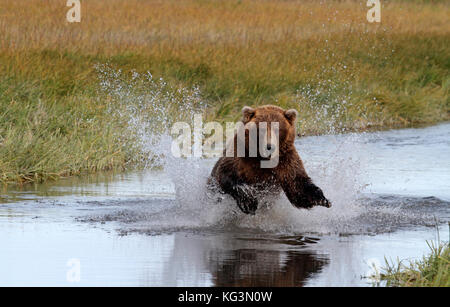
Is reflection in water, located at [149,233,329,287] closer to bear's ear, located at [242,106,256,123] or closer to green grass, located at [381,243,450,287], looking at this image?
green grass, located at [381,243,450,287]

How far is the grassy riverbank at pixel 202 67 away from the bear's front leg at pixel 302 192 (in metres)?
3.76

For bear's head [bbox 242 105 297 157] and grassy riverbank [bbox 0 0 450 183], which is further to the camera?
grassy riverbank [bbox 0 0 450 183]

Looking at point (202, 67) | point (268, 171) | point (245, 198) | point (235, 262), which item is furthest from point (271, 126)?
point (202, 67)

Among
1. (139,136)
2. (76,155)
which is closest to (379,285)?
(76,155)

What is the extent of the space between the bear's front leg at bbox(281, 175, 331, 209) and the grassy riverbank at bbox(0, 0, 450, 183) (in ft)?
12.3

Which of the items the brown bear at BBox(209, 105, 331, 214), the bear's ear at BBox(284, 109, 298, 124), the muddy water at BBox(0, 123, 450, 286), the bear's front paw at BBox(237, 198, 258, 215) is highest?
the bear's ear at BBox(284, 109, 298, 124)

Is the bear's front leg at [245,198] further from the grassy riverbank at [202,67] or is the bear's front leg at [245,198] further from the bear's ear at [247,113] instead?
the grassy riverbank at [202,67]

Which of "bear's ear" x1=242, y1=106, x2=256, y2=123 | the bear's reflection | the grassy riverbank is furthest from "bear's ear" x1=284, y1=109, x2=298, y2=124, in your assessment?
the grassy riverbank

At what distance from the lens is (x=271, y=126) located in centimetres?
886

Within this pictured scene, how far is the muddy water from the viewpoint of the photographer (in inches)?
259

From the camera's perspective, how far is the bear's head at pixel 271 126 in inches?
347

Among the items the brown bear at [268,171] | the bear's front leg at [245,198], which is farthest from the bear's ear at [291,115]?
the bear's front leg at [245,198]

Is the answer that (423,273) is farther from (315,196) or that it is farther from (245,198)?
(245,198)

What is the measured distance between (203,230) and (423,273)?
2675 millimetres
